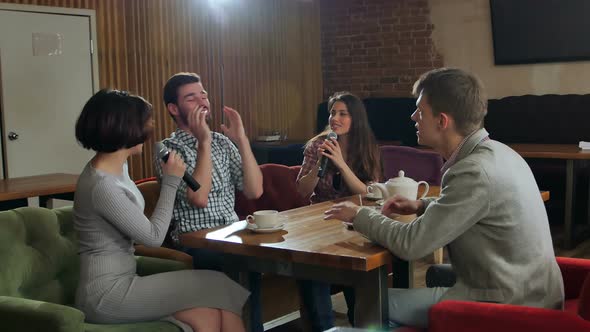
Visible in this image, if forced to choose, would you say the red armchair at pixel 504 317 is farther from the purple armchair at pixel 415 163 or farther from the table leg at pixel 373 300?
the purple armchair at pixel 415 163

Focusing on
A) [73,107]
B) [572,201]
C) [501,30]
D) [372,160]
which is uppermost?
[501,30]

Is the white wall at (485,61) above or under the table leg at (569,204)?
above

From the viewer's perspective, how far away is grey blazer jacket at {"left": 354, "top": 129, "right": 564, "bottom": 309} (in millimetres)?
1996

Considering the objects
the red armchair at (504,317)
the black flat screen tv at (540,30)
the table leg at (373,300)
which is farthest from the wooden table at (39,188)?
the black flat screen tv at (540,30)

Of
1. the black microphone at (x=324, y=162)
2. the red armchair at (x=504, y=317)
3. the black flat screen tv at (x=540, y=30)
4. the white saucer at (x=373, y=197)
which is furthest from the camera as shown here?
the black flat screen tv at (x=540, y=30)

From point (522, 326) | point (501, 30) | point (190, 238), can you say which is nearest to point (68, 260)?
point (190, 238)

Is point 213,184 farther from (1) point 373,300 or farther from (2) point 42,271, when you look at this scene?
(1) point 373,300

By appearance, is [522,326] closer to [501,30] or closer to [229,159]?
[229,159]

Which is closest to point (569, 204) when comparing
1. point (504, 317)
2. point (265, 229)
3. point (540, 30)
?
point (540, 30)

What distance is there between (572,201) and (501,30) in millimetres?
2396

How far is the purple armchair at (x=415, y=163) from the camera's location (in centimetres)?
418

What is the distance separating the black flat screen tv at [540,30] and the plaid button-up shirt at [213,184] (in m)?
4.75

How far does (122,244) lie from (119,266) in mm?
73

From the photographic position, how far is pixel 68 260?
2.58 m
